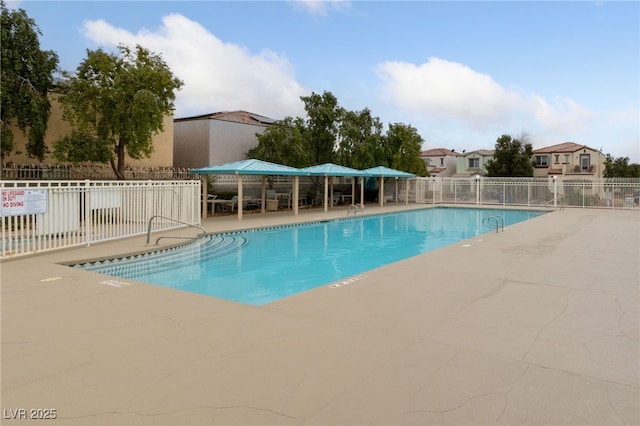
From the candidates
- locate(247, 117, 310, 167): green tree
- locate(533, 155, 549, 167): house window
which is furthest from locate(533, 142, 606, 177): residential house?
locate(247, 117, 310, 167): green tree

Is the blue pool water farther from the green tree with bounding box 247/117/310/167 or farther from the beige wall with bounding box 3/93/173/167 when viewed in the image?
the beige wall with bounding box 3/93/173/167

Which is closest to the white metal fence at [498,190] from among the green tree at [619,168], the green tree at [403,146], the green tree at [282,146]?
the green tree at [403,146]

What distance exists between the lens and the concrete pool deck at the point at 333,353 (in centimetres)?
281

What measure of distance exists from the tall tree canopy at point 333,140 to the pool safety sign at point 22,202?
15112 mm

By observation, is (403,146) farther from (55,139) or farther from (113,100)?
(55,139)

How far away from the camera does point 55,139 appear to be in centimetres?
1747

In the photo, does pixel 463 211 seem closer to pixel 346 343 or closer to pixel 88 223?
pixel 88 223

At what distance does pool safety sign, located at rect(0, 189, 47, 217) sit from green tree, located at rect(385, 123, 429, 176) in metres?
23.9

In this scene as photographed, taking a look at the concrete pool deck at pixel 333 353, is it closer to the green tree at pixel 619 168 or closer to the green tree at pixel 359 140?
the green tree at pixel 359 140

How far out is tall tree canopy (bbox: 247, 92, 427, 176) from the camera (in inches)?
923

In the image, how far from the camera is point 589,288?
6320 mm

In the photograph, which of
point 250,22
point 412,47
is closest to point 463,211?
point 412,47

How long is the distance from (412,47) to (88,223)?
14.2 m

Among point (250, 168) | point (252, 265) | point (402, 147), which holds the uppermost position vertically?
point (402, 147)
